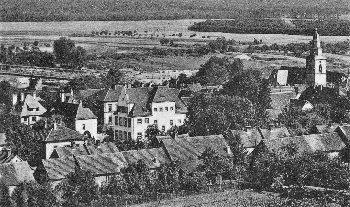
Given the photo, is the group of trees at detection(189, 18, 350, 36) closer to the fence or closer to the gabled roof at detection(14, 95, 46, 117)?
the gabled roof at detection(14, 95, 46, 117)

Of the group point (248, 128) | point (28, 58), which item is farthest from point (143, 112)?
point (28, 58)

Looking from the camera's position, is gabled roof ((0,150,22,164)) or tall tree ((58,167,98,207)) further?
gabled roof ((0,150,22,164))

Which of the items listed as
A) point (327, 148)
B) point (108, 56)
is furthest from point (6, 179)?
point (108, 56)

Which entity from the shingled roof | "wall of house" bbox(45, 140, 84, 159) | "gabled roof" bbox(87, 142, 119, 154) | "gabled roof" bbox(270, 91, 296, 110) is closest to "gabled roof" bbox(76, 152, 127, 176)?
"gabled roof" bbox(87, 142, 119, 154)

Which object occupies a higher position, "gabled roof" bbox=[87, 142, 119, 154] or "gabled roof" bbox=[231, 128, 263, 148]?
"gabled roof" bbox=[231, 128, 263, 148]

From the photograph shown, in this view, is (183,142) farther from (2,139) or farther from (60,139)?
(2,139)

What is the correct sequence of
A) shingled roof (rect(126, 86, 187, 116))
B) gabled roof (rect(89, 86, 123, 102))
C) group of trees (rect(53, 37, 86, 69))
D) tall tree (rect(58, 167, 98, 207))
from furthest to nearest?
group of trees (rect(53, 37, 86, 69)), gabled roof (rect(89, 86, 123, 102)), shingled roof (rect(126, 86, 187, 116)), tall tree (rect(58, 167, 98, 207))

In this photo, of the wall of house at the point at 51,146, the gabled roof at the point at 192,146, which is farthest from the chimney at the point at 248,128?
the wall of house at the point at 51,146
